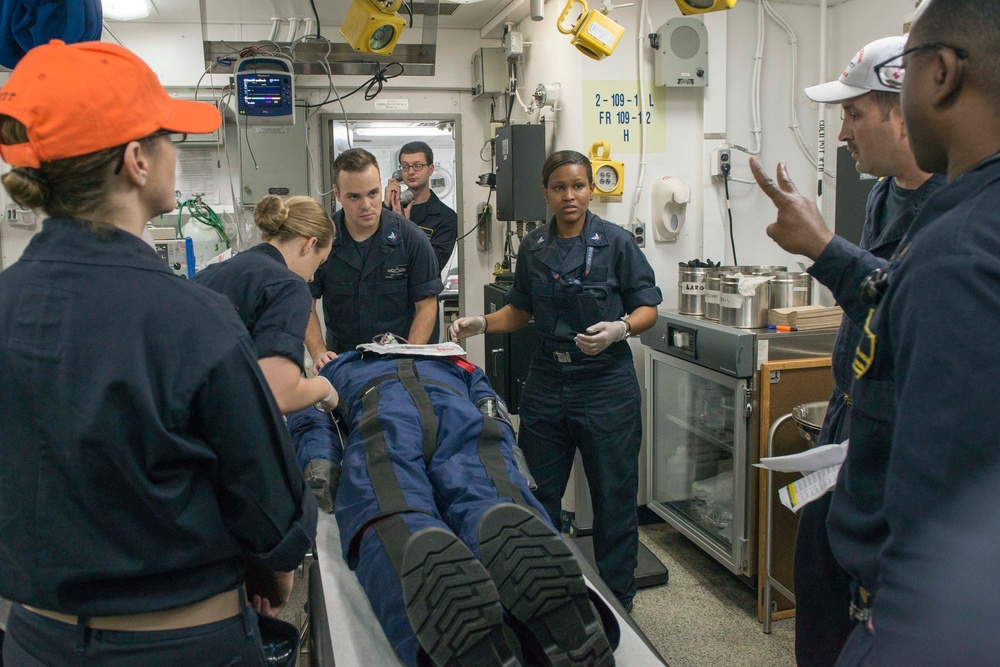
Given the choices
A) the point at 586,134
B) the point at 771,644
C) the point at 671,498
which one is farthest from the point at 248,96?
the point at 771,644

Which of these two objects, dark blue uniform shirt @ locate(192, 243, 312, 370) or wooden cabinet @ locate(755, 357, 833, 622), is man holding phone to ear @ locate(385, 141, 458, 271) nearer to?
wooden cabinet @ locate(755, 357, 833, 622)

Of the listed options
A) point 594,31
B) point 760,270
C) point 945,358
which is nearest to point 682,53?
point 594,31

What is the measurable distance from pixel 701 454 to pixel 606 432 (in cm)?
80

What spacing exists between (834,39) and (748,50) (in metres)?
0.50

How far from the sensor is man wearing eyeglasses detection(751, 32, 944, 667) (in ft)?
4.76

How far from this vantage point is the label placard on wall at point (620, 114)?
3.55 m

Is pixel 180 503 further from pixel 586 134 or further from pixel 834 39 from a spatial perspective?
pixel 834 39

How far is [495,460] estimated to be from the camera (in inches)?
77.0

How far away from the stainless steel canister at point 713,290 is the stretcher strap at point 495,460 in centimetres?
136

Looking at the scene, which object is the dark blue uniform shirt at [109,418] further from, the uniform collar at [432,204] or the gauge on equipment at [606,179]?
the uniform collar at [432,204]

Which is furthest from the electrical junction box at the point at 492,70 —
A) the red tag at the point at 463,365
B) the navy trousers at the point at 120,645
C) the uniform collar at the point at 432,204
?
the navy trousers at the point at 120,645

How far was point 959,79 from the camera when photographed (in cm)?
86

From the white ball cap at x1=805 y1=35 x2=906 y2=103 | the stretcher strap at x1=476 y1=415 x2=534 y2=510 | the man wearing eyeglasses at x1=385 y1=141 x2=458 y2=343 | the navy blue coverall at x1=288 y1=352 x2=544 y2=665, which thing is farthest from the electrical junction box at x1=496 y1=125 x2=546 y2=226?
the white ball cap at x1=805 y1=35 x2=906 y2=103

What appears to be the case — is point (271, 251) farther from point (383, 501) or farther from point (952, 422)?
point (952, 422)
